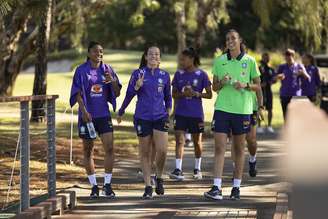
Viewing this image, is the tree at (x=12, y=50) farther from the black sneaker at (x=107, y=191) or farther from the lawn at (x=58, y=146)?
the black sneaker at (x=107, y=191)

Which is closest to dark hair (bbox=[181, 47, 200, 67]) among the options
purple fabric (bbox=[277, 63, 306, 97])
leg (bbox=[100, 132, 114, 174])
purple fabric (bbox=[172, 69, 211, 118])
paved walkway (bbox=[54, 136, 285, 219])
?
purple fabric (bbox=[172, 69, 211, 118])

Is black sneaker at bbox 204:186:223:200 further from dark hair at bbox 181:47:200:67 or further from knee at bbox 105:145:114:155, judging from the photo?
dark hair at bbox 181:47:200:67

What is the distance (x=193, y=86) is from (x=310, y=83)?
6.19m

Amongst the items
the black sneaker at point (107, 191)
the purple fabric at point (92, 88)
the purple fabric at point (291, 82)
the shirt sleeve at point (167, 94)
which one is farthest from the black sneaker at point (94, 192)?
the purple fabric at point (291, 82)

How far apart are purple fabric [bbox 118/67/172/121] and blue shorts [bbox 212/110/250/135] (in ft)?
2.33

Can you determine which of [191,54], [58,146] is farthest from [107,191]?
[58,146]

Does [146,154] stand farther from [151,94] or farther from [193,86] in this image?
[193,86]

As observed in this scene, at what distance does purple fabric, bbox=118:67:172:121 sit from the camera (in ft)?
30.8

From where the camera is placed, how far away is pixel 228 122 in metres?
9.12

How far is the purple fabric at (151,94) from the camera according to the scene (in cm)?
939

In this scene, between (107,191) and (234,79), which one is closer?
(234,79)

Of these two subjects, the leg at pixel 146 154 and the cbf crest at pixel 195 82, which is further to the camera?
the cbf crest at pixel 195 82

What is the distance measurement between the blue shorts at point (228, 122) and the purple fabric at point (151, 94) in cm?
71

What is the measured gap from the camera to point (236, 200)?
9141 millimetres
